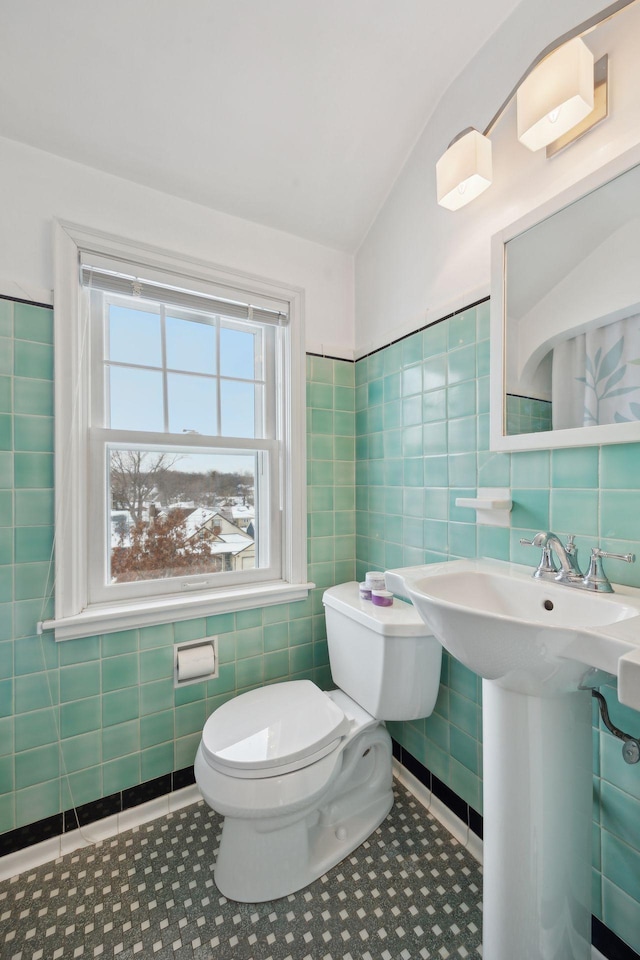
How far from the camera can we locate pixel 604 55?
0.90 m

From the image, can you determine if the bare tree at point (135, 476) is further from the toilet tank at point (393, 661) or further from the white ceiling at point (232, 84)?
the white ceiling at point (232, 84)

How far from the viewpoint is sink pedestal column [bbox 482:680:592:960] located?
2.56ft

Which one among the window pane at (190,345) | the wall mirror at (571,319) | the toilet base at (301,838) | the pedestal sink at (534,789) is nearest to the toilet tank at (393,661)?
the toilet base at (301,838)

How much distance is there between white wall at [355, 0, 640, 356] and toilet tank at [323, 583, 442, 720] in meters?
1.04

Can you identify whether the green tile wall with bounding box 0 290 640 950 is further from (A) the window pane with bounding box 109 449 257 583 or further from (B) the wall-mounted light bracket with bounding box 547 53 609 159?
(B) the wall-mounted light bracket with bounding box 547 53 609 159

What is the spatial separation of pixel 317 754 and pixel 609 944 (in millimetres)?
769

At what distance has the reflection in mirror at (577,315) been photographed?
0.88 m

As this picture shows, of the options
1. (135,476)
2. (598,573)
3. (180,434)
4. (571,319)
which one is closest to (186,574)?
(135,476)

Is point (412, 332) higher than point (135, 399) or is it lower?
higher

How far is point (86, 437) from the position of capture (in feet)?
4.46

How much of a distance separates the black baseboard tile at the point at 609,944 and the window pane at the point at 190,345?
1975mm

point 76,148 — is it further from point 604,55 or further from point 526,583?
point 526,583

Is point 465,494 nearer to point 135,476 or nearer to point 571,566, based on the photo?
point 571,566

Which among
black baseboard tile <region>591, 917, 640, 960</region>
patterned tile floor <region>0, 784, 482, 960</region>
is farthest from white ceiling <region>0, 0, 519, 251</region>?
black baseboard tile <region>591, 917, 640, 960</region>
